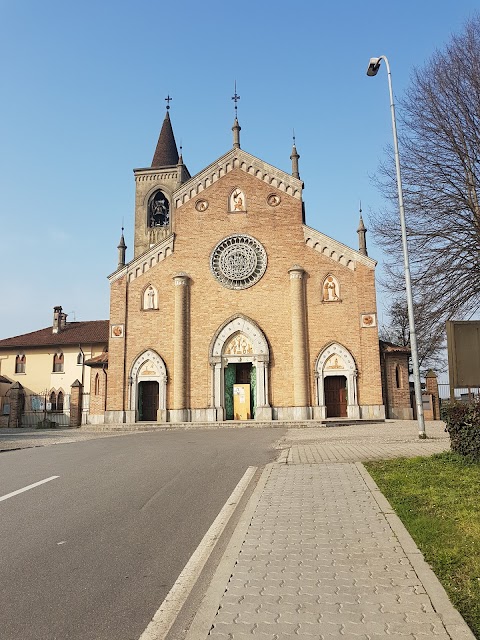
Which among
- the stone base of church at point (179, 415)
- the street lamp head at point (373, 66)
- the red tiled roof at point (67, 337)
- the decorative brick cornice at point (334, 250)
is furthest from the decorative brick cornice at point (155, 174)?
the street lamp head at point (373, 66)

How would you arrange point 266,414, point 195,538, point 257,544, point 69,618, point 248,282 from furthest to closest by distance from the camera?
point 248,282, point 266,414, point 195,538, point 257,544, point 69,618

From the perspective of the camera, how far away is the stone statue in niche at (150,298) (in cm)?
3153

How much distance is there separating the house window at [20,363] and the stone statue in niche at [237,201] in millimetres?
21941

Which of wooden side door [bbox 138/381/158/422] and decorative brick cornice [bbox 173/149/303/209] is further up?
decorative brick cornice [bbox 173/149/303/209]

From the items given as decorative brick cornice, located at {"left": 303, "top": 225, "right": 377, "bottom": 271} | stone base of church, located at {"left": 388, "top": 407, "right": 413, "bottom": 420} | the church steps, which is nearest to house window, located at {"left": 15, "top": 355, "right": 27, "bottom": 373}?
the church steps

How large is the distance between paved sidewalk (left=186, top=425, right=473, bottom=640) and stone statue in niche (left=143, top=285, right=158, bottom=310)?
2515 centimetres

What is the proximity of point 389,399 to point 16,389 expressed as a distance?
24.3m

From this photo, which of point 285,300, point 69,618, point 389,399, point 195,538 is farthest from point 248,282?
point 69,618

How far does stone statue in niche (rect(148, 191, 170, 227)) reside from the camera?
4644cm

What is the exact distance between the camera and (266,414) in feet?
95.3

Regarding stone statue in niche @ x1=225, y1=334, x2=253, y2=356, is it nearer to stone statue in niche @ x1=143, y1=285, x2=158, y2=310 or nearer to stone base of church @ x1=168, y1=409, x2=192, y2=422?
stone base of church @ x1=168, y1=409, x2=192, y2=422

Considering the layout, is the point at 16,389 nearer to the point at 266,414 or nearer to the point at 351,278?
the point at 266,414

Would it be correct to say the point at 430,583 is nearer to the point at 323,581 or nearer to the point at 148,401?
the point at 323,581

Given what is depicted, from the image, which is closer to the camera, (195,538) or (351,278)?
(195,538)
